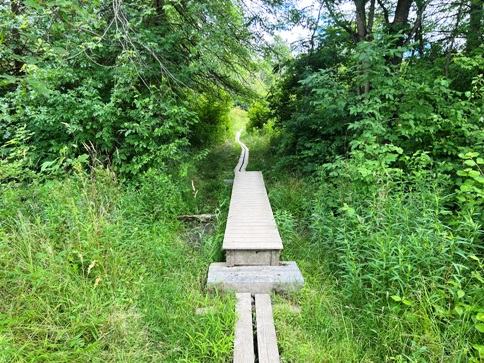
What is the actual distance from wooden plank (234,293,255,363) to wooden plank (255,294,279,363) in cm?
8

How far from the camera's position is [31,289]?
8.11 feet

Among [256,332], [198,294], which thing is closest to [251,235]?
[198,294]

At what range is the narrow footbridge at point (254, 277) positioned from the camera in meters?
2.39

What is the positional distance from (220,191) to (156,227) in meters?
3.09

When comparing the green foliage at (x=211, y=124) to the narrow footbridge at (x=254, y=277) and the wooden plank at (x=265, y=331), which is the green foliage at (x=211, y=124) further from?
the wooden plank at (x=265, y=331)

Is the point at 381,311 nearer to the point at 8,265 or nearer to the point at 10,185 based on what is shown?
the point at 8,265

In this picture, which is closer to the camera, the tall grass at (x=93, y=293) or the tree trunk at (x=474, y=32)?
the tall grass at (x=93, y=293)

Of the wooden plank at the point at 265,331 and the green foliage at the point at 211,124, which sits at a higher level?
the green foliage at the point at 211,124

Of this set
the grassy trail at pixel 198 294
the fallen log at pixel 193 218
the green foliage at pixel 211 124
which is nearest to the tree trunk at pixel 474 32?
the grassy trail at pixel 198 294

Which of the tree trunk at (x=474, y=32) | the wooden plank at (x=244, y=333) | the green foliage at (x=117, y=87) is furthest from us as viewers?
the tree trunk at (x=474, y=32)

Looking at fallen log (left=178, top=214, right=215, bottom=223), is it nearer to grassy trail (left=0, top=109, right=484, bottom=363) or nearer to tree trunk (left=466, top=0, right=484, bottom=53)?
grassy trail (left=0, top=109, right=484, bottom=363)

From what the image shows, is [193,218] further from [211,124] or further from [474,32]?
[211,124]

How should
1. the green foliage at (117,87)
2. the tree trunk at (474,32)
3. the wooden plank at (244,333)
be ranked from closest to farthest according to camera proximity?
the wooden plank at (244,333) < the green foliage at (117,87) < the tree trunk at (474,32)

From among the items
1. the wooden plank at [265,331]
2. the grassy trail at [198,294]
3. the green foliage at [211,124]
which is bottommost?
the wooden plank at [265,331]
